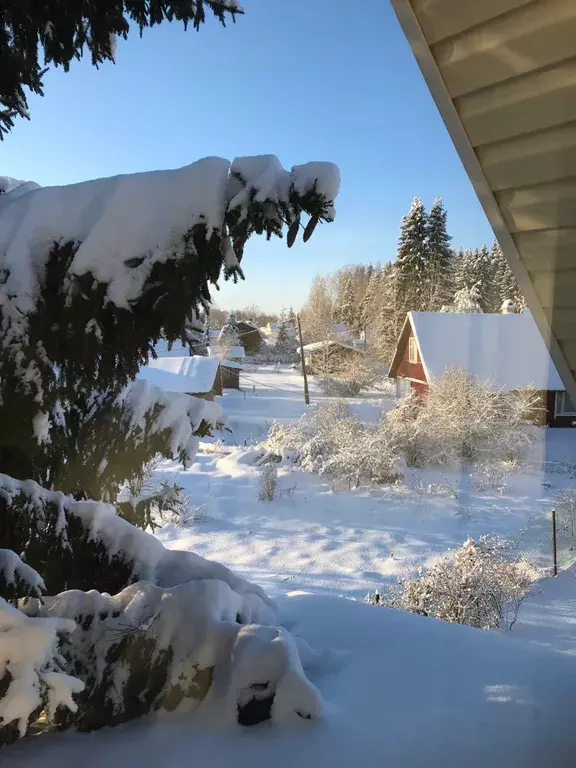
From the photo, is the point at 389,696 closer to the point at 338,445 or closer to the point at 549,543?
the point at 549,543

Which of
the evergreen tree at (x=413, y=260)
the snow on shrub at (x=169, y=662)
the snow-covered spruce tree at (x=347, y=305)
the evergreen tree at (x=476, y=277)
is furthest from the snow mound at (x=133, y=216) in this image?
the snow-covered spruce tree at (x=347, y=305)

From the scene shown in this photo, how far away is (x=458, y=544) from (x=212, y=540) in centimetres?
270

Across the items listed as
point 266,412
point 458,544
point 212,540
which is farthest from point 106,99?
point 266,412

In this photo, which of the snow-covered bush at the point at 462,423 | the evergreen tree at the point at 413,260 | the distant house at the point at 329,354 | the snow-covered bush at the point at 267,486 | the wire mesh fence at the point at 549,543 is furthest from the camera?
the distant house at the point at 329,354

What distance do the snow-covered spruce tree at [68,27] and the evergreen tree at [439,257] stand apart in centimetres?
223

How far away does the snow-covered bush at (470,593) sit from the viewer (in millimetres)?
3314

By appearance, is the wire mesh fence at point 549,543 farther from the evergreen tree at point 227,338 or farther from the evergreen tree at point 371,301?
the evergreen tree at point 227,338

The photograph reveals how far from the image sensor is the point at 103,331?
3.05 feet

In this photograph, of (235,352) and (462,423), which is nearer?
(462,423)

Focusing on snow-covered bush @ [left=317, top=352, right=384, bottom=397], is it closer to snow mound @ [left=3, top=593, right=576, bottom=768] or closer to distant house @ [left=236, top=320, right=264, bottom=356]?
distant house @ [left=236, top=320, right=264, bottom=356]

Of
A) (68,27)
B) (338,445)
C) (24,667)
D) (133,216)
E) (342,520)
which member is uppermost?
(68,27)

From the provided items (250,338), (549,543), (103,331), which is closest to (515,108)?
(103,331)

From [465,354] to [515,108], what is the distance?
5646mm

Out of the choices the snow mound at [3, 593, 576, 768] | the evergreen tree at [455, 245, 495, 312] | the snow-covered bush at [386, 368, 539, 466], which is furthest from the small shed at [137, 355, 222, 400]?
the snow mound at [3, 593, 576, 768]
